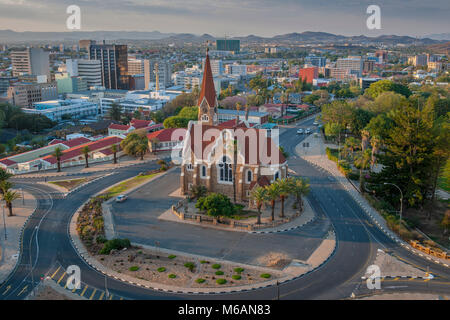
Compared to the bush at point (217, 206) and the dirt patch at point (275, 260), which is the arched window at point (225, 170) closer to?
the bush at point (217, 206)

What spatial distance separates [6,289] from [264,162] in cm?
4037

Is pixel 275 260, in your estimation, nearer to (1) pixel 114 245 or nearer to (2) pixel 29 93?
(1) pixel 114 245

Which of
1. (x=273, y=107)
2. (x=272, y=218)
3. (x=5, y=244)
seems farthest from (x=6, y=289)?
(x=273, y=107)

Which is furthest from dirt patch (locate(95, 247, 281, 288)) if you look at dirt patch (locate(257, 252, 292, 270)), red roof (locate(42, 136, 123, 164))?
red roof (locate(42, 136, 123, 164))

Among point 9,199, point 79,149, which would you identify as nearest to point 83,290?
point 9,199

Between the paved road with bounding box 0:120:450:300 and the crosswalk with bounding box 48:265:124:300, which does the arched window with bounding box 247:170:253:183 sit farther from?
the crosswalk with bounding box 48:265:124:300

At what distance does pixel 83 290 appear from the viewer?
4200cm

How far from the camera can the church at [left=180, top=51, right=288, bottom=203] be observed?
65750 millimetres

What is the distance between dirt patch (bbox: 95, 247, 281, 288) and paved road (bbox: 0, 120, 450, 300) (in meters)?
2.01

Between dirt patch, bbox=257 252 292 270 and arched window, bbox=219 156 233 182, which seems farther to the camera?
arched window, bbox=219 156 233 182

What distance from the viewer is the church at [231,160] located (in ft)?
216

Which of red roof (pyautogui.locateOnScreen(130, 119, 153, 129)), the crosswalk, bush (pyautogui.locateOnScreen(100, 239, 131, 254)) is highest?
red roof (pyautogui.locateOnScreen(130, 119, 153, 129))

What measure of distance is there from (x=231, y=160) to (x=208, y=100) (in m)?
14.4

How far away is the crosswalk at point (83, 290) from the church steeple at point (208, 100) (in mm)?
39158
